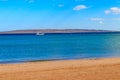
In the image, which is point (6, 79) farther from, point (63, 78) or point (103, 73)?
point (103, 73)

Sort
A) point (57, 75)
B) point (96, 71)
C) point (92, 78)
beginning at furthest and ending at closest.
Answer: point (96, 71), point (57, 75), point (92, 78)

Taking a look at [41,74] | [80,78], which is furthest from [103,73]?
[41,74]

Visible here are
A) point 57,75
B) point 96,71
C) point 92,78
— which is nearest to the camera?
point 92,78

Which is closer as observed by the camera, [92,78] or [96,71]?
[92,78]

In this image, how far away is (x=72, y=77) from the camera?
55.3 ft

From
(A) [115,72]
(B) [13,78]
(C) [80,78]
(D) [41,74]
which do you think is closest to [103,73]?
(A) [115,72]

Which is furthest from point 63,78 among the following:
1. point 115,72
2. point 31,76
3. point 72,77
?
point 115,72

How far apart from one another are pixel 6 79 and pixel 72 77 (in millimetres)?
3185

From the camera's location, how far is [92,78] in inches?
648

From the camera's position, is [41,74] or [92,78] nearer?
[92,78]

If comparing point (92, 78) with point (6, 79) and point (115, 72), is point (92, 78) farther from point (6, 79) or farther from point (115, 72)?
point (6, 79)

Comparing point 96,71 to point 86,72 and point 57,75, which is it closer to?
point 86,72

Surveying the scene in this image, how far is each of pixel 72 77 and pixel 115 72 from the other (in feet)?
8.65

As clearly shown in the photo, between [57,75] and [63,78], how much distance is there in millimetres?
1073
